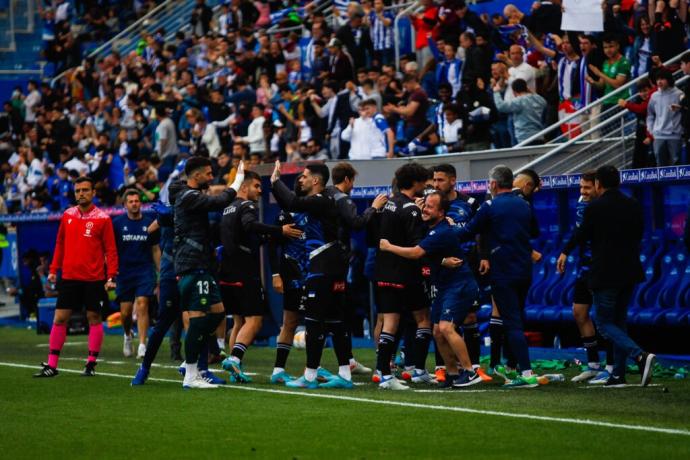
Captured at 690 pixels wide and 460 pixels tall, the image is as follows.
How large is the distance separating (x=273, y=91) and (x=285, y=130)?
2.34 metres

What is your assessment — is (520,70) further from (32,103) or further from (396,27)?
(32,103)

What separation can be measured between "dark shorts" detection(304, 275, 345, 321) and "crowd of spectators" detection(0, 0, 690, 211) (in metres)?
6.07

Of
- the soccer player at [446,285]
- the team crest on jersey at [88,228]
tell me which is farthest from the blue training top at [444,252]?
the team crest on jersey at [88,228]

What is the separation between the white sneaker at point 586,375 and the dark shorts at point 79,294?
494cm

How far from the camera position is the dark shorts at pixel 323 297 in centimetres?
Answer: 1199

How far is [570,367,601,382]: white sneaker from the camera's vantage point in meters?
12.8

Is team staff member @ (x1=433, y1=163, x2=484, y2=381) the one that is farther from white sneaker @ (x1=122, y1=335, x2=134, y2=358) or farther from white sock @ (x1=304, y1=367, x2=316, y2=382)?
white sneaker @ (x1=122, y1=335, x2=134, y2=358)

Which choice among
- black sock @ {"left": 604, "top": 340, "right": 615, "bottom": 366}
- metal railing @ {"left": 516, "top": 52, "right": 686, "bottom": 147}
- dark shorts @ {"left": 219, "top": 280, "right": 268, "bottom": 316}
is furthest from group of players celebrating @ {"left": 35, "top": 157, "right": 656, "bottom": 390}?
metal railing @ {"left": 516, "top": 52, "right": 686, "bottom": 147}

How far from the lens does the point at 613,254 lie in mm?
11758

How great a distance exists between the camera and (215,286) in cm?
1217

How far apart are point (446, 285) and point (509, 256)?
25.3 inches

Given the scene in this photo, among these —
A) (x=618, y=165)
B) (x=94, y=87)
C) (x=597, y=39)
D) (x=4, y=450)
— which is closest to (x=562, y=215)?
(x=618, y=165)

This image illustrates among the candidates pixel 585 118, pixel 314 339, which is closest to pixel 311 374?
pixel 314 339

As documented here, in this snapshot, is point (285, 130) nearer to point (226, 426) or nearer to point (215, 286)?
point (215, 286)
